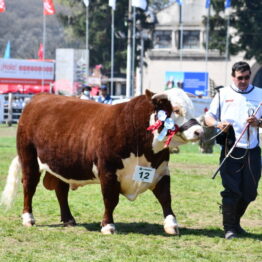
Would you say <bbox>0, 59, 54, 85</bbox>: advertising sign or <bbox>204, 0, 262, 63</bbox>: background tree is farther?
<bbox>204, 0, 262, 63</bbox>: background tree

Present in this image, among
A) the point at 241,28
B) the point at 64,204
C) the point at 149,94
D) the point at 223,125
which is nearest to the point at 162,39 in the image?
the point at 241,28

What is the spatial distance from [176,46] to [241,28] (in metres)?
16.2

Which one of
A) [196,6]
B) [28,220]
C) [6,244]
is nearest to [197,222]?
[28,220]

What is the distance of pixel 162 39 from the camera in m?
72.3

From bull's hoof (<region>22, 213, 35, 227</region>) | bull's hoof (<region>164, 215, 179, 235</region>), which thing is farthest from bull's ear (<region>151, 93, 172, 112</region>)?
bull's hoof (<region>22, 213, 35, 227</region>)

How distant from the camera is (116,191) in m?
9.27

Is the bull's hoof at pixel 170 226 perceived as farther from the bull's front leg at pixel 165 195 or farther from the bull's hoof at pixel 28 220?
the bull's hoof at pixel 28 220

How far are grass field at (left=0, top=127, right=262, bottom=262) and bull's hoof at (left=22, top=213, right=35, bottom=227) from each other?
0.08 m

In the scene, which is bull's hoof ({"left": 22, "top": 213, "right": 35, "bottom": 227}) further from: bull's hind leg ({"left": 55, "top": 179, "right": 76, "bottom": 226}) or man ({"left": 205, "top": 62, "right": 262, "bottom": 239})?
man ({"left": 205, "top": 62, "right": 262, "bottom": 239})

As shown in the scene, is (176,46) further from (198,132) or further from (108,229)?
(198,132)

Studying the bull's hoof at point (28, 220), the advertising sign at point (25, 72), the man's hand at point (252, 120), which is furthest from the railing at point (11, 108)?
the man's hand at point (252, 120)

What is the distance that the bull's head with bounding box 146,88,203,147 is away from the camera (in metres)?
8.80

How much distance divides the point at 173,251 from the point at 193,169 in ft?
32.0

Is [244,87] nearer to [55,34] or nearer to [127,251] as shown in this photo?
[127,251]
